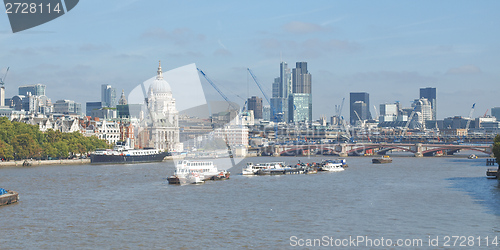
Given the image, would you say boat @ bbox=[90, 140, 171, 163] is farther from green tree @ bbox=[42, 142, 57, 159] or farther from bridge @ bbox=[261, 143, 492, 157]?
bridge @ bbox=[261, 143, 492, 157]

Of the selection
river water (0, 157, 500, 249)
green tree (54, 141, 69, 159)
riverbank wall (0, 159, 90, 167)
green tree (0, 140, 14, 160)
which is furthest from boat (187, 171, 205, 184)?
green tree (54, 141, 69, 159)

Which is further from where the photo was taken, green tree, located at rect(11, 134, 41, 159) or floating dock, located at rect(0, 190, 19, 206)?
green tree, located at rect(11, 134, 41, 159)

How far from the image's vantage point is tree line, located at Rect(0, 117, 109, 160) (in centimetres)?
10000

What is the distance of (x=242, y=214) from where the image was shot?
137ft

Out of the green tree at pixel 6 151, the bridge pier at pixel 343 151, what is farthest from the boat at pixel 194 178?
the bridge pier at pixel 343 151

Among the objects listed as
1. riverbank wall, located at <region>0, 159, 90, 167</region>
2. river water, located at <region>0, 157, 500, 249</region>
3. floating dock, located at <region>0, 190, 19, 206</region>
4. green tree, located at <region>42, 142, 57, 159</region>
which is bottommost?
river water, located at <region>0, 157, 500, 249</region>

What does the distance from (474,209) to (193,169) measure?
34423mm

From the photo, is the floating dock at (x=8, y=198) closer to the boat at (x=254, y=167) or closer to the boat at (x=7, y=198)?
the boat at (x=7, y=198)

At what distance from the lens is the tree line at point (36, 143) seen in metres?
100

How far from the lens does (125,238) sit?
110ft

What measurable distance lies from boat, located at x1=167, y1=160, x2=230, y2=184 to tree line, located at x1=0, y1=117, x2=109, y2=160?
3816 centimetres

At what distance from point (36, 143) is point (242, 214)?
237 ft

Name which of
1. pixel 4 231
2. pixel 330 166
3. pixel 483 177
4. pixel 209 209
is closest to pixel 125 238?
pixel 4 231

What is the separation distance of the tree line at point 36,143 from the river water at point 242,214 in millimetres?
36858
